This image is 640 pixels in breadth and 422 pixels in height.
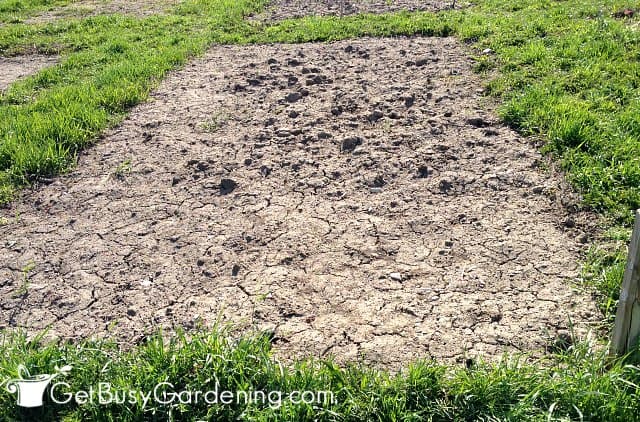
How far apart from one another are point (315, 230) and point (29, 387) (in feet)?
6.40

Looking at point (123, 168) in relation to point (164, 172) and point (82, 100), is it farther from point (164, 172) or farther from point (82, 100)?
point (82, 100)

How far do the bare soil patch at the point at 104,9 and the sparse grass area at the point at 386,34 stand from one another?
17.5 inches

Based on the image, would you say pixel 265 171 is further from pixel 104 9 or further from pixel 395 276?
pixel 104 9

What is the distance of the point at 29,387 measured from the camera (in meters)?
2.81

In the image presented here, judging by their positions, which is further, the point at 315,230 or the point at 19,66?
the point at 19,66

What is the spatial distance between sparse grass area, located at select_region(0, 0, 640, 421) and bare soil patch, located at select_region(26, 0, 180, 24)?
0.44 m

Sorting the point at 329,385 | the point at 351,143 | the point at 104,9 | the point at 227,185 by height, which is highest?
the point at 104,9

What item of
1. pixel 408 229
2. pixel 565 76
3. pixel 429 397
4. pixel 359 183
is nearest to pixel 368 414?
pixel 429 397

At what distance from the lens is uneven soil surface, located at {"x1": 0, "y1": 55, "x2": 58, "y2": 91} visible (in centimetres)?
763

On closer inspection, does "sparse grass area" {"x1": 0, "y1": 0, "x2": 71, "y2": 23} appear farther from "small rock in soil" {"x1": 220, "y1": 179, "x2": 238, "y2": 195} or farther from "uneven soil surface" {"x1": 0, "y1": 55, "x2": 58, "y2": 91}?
"small rock in soil" {"x1": 220, "y1": 179, "x2": 238, "y2": 195}

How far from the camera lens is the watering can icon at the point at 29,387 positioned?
9.12ft

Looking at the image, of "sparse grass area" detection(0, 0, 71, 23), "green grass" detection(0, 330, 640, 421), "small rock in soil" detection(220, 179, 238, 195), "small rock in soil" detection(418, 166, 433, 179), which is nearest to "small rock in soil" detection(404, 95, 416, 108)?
"small rock in soil" detection(418, 166, 433, 179)

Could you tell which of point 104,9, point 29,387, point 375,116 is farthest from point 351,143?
point 104,9

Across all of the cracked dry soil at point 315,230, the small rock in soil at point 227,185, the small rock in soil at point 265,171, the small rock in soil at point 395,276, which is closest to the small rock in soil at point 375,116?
the cracked dry soil at point 315,230
